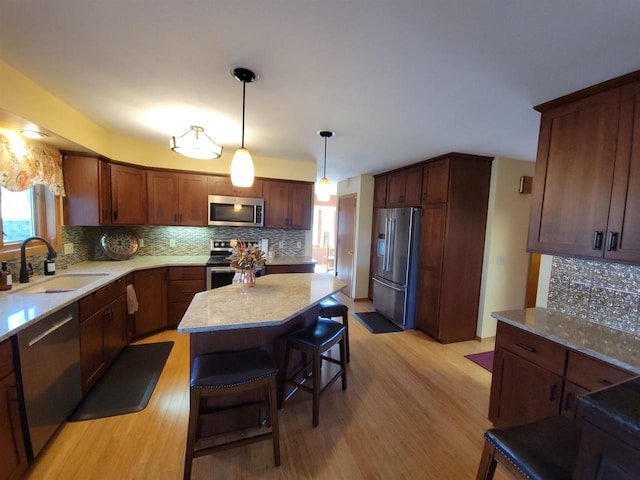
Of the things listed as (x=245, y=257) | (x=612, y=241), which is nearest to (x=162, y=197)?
(x=245, y=257)

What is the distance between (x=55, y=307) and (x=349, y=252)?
438 cm

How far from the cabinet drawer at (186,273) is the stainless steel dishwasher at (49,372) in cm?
141

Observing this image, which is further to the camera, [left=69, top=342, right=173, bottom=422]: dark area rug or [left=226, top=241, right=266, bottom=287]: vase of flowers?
[left=226, top=241, right=266, bottom=287]: vase of flowers

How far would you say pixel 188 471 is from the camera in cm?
144

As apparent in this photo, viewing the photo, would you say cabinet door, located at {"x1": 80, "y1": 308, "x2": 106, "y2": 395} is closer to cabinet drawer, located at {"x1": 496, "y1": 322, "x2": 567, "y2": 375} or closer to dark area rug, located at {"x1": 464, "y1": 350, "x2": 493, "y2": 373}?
cabinet drawer, located at {"x1": 496, "y1": 322, "x2": 567, "y2": 375}

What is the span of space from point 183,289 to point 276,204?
1735 millimetres

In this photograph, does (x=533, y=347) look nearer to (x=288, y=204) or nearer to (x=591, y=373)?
(x=591, y=373)

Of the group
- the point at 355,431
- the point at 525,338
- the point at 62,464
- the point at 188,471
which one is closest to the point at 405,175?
the point at 525,338

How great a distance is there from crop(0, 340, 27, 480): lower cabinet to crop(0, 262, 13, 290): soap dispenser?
967mm

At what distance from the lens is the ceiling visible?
1146 millimetres

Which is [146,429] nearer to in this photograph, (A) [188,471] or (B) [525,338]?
(A) [188,471]

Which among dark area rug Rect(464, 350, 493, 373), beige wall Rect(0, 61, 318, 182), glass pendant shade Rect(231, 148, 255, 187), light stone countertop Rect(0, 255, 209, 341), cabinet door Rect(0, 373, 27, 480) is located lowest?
dark area rug Rect(464, 350, 493, 373)

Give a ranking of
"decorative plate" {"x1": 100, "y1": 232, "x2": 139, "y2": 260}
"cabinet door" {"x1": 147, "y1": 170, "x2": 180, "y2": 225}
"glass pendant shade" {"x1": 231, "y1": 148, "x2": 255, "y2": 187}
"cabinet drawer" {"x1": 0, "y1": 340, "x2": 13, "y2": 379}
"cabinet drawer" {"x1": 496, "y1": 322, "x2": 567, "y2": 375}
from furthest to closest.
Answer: "cabinet door" {"x1": 147, "y1": 170, "x2": 180, "y2": 225}, "decorative plate" {"x1": 100, "y1": 232, "x2": 139, "y2": 260}, "glass pendant shade" {"x1": 231, "y1": 148, "x2": 255, "y2": 187}, "cabinet drawer" {"x1": 496, "y1": 322, "x2": 567, "y2": 375}, "cabinet drawer" {"x1": 0, "y1": 340, "x2": 13, "y2": 379}

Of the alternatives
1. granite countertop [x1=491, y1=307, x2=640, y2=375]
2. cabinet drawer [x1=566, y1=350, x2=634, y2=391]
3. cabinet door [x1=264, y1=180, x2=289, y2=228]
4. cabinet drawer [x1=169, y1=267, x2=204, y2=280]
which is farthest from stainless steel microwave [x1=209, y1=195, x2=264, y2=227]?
cabinet drawer [x1=566, y1=350, x2=634, y2=391]
